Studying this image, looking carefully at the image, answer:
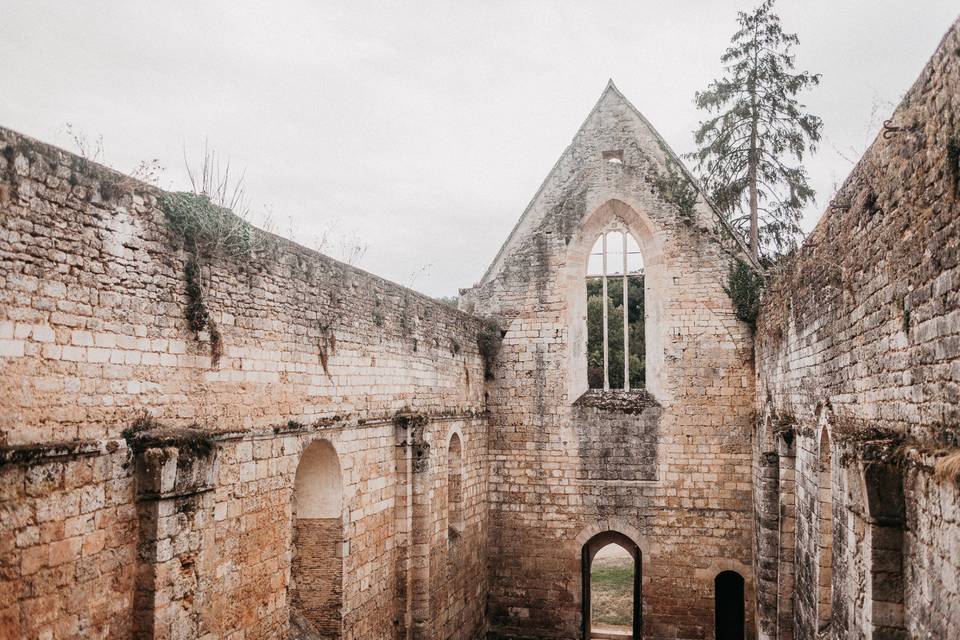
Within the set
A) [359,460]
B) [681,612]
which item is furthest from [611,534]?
Result: [359,460]

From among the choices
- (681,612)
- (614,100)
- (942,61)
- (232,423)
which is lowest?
(681,612)

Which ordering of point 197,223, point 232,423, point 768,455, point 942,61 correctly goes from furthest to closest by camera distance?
point 768,455 → point 232,423 → point 197,223 → point 942,61

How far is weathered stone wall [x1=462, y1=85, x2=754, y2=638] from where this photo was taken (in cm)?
1442

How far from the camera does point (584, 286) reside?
15.5 m

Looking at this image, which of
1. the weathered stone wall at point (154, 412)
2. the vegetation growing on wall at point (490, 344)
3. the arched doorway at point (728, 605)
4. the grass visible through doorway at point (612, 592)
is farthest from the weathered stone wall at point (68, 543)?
the grass visible through doorway at point (612, 592)

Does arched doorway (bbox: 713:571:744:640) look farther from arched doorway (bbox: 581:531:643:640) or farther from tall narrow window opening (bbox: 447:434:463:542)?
tall narrow window opening (bbox: 447:434:463:542)

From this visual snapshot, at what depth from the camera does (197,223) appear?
21.4ft

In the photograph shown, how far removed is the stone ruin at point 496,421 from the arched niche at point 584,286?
52 millimetres

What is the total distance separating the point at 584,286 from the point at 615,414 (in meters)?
2.67

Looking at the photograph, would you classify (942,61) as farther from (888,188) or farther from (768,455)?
(768,455)

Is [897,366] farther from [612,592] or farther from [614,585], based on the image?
[614,585]

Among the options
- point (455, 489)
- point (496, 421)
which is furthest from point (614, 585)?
point (455, 489)

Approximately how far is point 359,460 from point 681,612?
795cm

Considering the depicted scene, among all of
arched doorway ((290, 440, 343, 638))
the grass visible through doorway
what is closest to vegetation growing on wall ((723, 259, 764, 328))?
the grass visible through doorway
